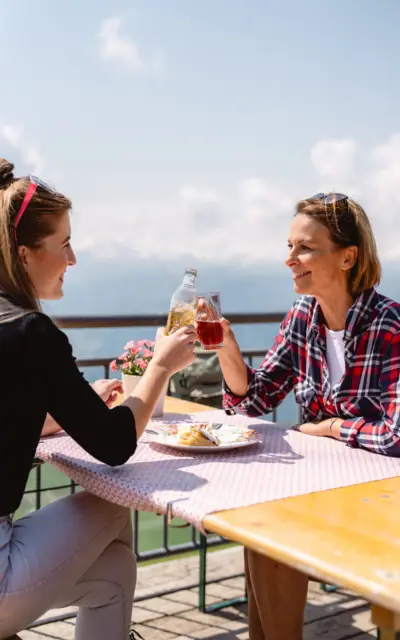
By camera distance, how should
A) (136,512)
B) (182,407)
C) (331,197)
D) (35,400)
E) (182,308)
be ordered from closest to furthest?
(35,400), (182,308), (331,197), (182,407), (136,512)

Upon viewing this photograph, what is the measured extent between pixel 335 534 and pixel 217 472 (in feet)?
1.45

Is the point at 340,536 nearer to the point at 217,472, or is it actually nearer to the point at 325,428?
the point at 217,472

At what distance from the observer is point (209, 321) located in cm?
200

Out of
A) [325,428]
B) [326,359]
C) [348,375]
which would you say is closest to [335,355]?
[326,359]

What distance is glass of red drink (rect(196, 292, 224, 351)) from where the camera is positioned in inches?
78.0

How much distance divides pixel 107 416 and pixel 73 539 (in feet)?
0.95

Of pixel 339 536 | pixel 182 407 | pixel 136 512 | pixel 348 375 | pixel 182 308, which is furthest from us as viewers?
pixel 136 512

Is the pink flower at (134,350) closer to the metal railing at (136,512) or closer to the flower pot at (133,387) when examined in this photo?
the flower pot at (133,387)

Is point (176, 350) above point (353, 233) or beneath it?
beneath

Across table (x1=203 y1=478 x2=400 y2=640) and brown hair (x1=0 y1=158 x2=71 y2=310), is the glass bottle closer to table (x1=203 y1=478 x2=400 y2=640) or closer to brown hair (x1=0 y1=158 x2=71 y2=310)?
brown hair (x1=0 y1=158 x2=71 y2=310)

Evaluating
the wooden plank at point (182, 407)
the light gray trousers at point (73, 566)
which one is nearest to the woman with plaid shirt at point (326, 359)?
the wooden plank at point (182, 407)

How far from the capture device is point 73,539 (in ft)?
5.30

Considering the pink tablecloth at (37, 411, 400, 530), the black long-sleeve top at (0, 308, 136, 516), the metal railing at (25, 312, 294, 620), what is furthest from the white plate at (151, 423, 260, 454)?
the metal railing at (25, 312, 294, 620)

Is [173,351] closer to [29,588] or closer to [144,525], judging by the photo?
[29,588]
